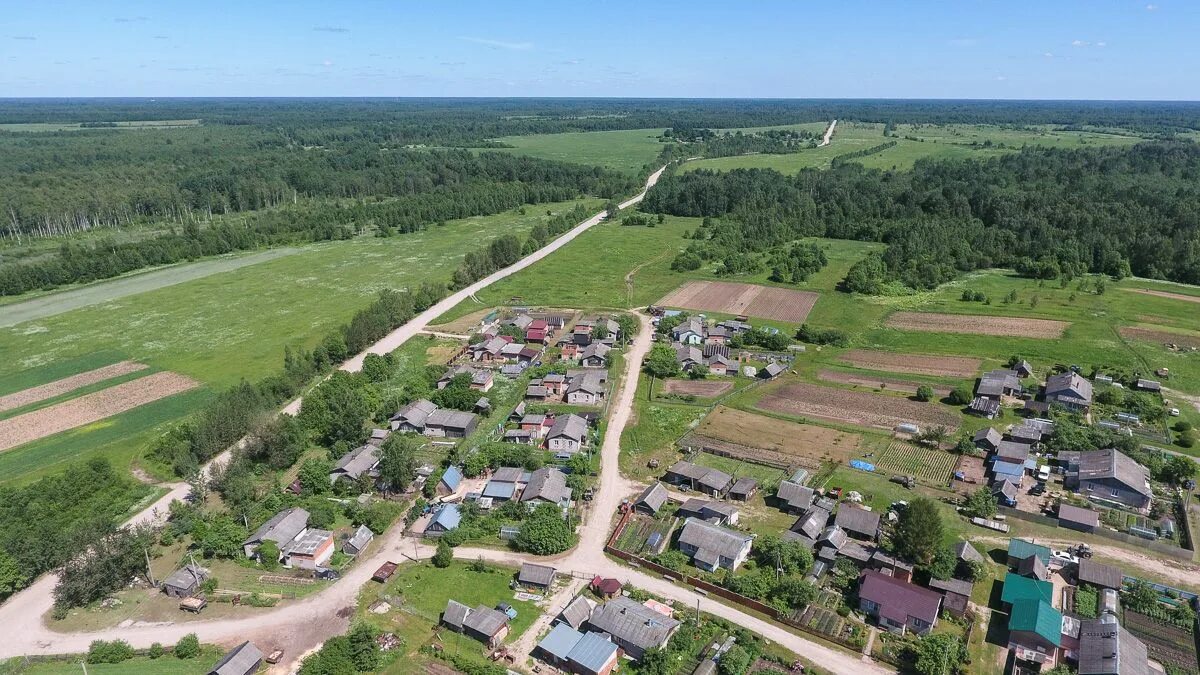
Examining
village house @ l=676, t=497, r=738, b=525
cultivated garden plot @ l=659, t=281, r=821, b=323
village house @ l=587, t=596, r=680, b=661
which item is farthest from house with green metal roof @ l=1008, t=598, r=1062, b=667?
cultivated garden plot @ l=659, t=281, r=821, b=323

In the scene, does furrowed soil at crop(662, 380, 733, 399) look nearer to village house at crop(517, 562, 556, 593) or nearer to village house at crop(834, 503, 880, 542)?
village house at crop(834, 503, 880, 542)

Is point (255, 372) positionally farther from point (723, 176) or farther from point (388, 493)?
Answer: point (723, 176)

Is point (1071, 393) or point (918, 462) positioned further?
point (1071, 393)

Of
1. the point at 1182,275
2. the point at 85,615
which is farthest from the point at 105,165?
the point at 1182,275

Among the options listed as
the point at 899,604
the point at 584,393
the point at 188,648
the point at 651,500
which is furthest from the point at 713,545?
the point at 188,648

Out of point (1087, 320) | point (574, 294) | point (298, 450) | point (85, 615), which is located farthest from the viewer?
point (574, 294)

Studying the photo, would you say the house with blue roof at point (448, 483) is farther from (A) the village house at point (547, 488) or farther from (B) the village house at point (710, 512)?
(B) the village house at point (710, 512)

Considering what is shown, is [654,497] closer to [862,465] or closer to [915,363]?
[862,465]
